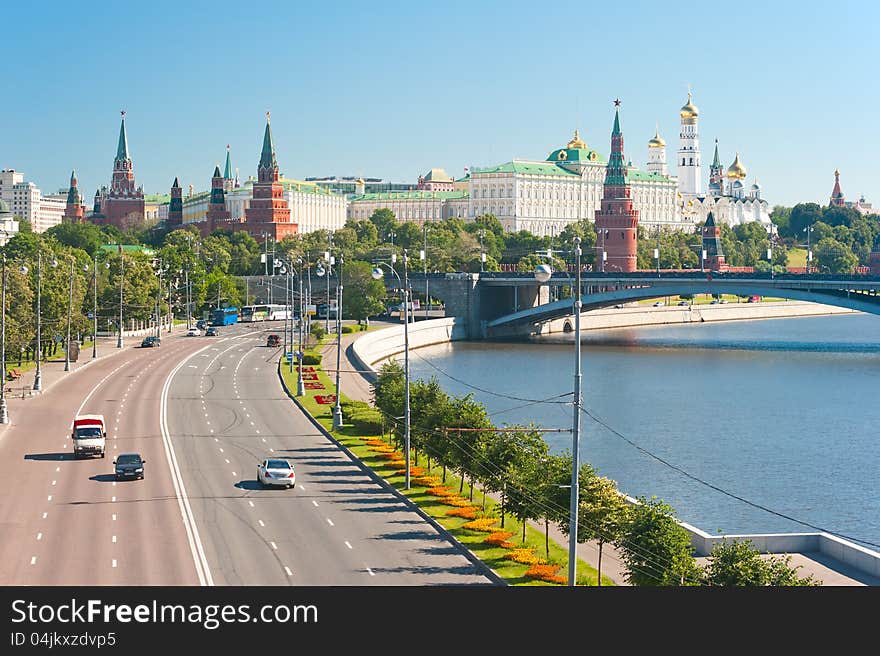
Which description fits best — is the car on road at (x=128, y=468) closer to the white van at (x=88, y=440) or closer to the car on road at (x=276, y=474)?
the car on road at (x=276, y=474)

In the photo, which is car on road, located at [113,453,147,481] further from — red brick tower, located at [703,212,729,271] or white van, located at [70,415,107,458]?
red brick tower, located at [703,212,729,271]

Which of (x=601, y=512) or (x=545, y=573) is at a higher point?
(x=601, y=512)

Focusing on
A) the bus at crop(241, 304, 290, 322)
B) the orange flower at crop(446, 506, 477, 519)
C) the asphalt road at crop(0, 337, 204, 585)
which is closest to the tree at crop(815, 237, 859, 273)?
the bus at crop(241, 304, 290, 322)

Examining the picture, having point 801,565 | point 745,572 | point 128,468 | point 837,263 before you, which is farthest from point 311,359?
point 837,263

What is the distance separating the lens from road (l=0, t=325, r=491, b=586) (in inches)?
1179

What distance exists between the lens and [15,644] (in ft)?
48.6

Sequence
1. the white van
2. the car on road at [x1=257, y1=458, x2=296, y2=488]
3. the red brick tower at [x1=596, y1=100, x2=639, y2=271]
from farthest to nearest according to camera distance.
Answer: the red brick tower at [x1=596, y1=100, x2=639, y2=271], the white van, the car on road at [x1=257, y1=458, x2=296, y2=488]

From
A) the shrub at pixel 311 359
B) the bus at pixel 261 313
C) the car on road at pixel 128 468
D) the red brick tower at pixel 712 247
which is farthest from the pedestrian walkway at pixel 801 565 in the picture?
the red brick tower at pixel 712 247

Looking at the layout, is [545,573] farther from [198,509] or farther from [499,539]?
[198,509]

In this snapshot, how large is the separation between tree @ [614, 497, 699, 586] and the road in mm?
3497

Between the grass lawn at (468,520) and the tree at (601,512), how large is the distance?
88cm

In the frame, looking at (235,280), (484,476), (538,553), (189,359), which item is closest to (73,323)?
(189,359)

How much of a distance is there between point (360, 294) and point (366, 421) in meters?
67.2

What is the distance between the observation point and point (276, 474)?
40.2 m
